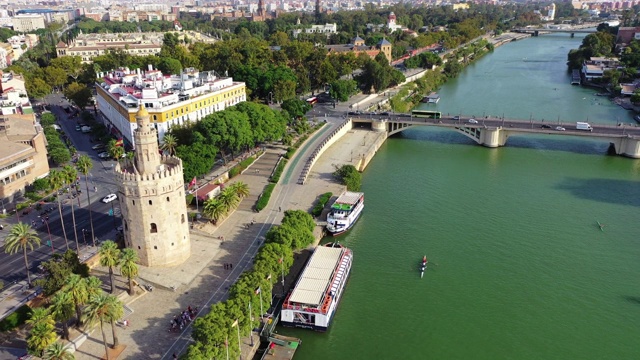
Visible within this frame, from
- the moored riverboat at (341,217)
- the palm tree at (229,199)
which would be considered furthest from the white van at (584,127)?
the palm tree at (229,199)

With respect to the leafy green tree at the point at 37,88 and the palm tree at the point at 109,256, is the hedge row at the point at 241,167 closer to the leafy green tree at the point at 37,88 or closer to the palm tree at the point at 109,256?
the palm tree at the point at 109,256

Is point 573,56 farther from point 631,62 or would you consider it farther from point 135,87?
point 135,87

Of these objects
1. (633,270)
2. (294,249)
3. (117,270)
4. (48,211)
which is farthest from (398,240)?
(48,211)

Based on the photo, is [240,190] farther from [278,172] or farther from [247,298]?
[247,298]

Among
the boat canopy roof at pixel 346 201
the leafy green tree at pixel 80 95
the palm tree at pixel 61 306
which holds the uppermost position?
the leafy green tree at pixel 80 95

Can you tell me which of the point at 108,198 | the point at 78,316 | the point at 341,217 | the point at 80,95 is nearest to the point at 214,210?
the point at 341,217

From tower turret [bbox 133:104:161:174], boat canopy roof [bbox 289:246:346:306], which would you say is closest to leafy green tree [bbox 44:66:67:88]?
tower turret [bbox 133:104:161:174]
